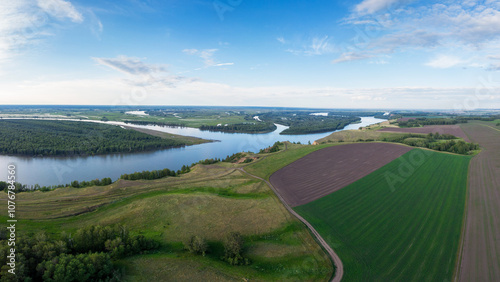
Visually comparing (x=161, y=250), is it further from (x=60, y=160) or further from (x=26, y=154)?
(x=26, y=154)

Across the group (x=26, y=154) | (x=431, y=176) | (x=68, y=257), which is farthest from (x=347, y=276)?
(x=26, y=154)

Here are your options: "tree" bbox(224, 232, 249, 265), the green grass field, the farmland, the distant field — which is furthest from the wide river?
the green grass field

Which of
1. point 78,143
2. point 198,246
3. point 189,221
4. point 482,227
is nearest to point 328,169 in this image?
point 482,227

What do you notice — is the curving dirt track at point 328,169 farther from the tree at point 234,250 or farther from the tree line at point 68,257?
the tree line at point 68,257

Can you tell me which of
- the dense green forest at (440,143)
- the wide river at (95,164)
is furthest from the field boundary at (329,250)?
the dense green forest at (440,143)

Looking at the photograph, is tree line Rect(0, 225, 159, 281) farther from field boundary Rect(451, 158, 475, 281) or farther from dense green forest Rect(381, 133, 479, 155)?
dense green forest Rect(381, 133, 479, 155)
